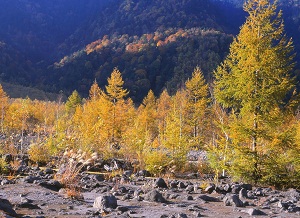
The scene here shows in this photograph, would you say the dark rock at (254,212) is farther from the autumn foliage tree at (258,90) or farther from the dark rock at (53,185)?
the autumn foliage tree at (258,90)

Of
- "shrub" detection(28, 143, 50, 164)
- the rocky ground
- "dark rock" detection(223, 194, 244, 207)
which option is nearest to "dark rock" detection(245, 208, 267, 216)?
the rocky ground

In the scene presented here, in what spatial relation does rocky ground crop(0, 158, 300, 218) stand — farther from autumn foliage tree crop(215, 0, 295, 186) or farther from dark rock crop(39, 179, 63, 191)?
autumn foliage tree crop(215, 0, 295, 186)

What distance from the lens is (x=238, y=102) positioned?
16.0m

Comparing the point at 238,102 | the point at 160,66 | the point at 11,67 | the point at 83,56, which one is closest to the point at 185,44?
the point at 160,66

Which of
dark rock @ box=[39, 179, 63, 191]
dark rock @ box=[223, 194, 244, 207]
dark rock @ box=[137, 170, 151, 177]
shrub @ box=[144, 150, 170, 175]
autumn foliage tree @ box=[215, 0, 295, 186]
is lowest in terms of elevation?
dark rock @ box=[223, 194, 244, 207]

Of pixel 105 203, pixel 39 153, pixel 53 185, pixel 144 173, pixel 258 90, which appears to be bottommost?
pixel 105 203

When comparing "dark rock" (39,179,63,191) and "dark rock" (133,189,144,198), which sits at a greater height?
"dark rock" (39,179,63,191)

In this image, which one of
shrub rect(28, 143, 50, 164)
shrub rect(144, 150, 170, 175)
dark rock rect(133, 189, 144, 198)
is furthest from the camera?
shrub rect(28, 143, 50, 164)

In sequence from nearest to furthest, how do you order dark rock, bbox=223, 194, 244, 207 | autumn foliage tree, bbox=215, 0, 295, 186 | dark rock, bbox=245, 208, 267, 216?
1. dark rock, bbox=245, 208, 267, 216
2. dark rock, bbox=223, 194, 244, 207
3. autumn foliage tree, bbox=215, 0, 295, 186

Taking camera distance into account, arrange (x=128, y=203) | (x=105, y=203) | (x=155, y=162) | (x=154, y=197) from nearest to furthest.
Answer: (x=105, y=203)
(x=128, y=203)
(x=154, y=197)
(x=155, y=162)

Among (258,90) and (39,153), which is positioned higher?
(258,90)

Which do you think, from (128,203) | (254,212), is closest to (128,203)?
(128,203)

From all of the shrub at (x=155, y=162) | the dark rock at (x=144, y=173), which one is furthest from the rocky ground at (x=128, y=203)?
the shrub at (x=155, y=162)

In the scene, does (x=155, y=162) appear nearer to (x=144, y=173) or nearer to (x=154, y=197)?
(x=144, y=173)
